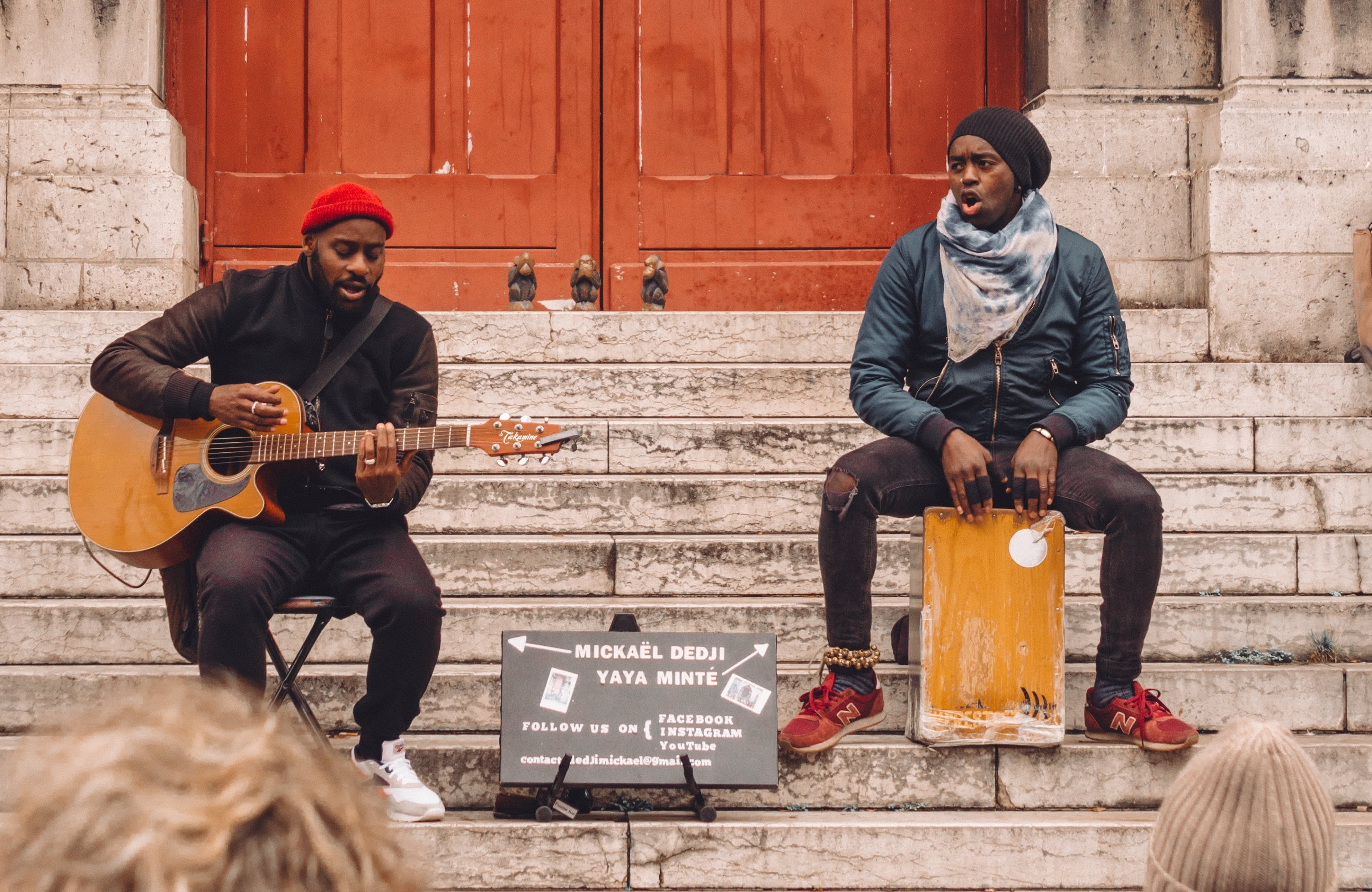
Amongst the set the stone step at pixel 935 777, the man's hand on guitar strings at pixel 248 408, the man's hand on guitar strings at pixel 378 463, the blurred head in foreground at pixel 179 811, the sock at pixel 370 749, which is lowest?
the stone step at pixel 935 777

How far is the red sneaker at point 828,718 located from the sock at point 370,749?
3.31 feet

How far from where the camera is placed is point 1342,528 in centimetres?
460

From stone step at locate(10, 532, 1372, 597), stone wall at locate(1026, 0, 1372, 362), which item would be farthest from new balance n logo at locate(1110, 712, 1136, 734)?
stone wall at locate(1026, 0, 1372, 362)

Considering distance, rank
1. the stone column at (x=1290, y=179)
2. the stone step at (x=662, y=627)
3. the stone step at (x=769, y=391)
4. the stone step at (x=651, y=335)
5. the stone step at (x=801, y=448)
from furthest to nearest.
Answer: the stone column at (x=1290, y=179)
the stone step at (x=651, y=335)
the stone step at (x=769, y=391)
the stone step at (x=801, y=448)
the stone step at (x=662, y=627)

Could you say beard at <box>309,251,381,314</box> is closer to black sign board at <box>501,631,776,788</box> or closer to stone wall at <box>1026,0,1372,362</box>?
black sign board at <box>501,631,776,788</box>

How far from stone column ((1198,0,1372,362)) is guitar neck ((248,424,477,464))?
371cm

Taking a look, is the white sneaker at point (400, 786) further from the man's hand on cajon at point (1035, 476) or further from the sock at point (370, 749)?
the man's hand on cajon at point (1035, 476)

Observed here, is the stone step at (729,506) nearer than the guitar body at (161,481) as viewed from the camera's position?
No

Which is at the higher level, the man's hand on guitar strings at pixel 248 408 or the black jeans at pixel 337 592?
the man's hand on guitar strings at pixel 248 408

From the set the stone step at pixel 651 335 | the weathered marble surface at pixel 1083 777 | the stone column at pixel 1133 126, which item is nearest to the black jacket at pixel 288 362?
the stone step at pixel 651 335

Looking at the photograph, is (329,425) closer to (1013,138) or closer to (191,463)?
(191,463)

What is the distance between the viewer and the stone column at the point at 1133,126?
236 inches

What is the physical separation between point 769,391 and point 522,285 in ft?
4.62

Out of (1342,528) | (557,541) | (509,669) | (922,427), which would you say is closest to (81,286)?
(557,541)
